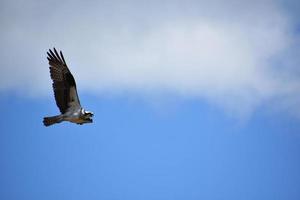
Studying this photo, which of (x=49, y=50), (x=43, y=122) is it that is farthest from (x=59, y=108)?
(x=49, y=50)

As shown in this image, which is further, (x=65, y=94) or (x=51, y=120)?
(x=65, y=94)

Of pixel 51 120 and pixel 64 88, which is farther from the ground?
pixel 64 88

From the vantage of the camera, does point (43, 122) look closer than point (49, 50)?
Yes

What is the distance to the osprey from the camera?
11.2 m

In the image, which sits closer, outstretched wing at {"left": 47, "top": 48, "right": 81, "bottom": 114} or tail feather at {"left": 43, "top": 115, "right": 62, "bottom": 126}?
tail feather at {"left": 43, "top": 115, "right": 62, "bottom": 126}

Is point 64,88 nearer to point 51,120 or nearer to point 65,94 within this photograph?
point 65,94

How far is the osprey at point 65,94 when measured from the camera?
440 inches

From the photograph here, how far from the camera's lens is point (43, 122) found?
10812mm

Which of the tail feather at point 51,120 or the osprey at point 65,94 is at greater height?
the osprey at point 65,94

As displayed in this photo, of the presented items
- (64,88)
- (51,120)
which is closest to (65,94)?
(64,88)

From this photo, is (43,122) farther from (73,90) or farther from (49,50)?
(49,50)

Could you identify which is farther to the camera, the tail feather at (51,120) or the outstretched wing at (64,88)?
the outstretched wing at (64,88)

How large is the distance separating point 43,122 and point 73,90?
6.48 feet

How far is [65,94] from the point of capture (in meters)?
11.5
